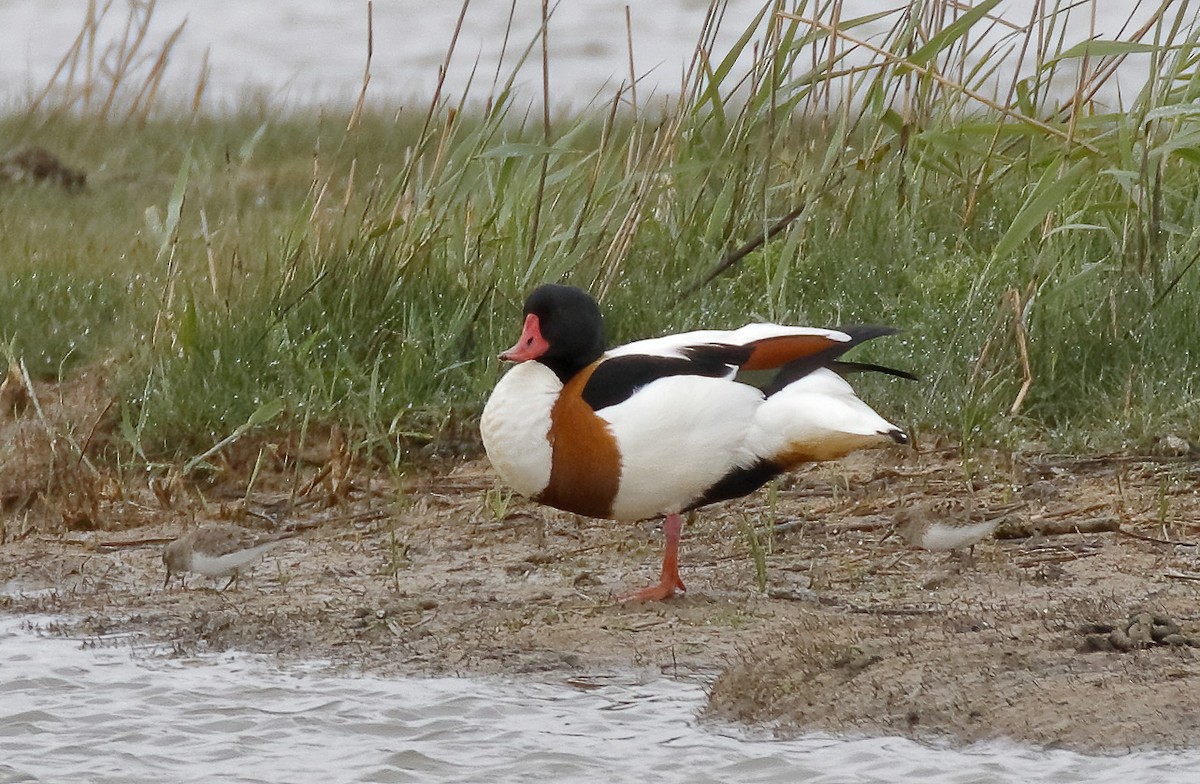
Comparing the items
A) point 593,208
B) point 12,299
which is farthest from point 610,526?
point 12,299

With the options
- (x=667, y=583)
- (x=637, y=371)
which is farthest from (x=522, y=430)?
(x=667, y=583)

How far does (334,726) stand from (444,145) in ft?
9.13

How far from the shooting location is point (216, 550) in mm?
4938

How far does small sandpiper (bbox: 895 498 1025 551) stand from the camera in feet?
15.8

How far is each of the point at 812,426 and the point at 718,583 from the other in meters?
0.62

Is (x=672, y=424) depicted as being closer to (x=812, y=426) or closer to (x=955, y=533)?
(x=812, y=426)

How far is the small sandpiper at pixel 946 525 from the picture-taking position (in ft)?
15.8

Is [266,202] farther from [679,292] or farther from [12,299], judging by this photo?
[679,292]

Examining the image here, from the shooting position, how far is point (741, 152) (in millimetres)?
6828

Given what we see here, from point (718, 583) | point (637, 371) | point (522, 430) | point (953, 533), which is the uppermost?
point (637, 371)

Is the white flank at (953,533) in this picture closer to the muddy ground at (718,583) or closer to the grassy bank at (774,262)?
the muddy ground at (718,583)

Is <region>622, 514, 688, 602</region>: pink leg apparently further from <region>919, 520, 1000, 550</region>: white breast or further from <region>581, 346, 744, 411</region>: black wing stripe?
<region>919, 520, 1000, 550</region>: white breast

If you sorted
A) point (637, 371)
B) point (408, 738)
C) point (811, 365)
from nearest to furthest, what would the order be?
point (408, 738) → point (637, 371) → point (811, 365)

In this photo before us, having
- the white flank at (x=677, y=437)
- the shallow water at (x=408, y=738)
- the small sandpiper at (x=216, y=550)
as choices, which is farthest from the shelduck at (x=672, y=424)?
the small sandpiper at (x=216, y=550)
